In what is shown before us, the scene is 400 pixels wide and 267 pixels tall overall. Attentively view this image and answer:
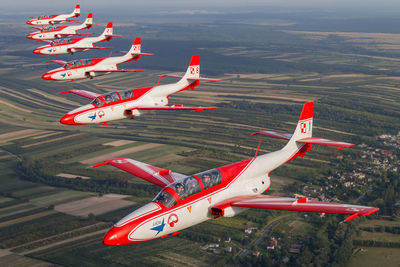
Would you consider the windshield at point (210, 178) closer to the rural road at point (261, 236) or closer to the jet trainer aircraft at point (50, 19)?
the jet trainer aircraft at point (50, 19)

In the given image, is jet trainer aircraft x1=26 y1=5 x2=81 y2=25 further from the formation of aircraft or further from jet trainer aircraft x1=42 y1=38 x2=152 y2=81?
the formation of aircraft

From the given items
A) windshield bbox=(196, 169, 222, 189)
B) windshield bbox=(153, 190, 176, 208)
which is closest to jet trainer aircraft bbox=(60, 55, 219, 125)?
windshield bbox=(196, 169, 222, 189)

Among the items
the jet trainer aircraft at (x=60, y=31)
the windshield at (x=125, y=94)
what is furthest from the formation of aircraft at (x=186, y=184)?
the jet trainer aircraft at (x=60, y=31)

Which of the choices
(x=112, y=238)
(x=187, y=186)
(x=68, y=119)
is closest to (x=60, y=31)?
(x=68, y=119)

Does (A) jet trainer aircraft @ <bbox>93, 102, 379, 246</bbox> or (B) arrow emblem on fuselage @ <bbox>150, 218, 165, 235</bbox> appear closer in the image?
(A) jet trainer aircraft @ <bbox>93, 102, 379, 246</bbox>

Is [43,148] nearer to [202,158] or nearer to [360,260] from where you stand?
[202,158]

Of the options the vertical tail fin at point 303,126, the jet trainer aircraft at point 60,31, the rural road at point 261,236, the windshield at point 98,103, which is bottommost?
the rural road at point 261,236

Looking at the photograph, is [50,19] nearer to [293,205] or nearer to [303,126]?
[303,126]
